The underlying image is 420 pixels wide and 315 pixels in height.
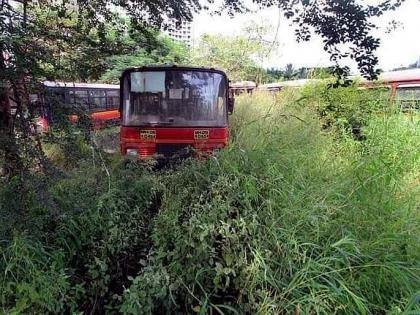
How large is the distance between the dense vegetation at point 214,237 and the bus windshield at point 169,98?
4.93 feet

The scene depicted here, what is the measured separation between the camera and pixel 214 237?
2.30 metres

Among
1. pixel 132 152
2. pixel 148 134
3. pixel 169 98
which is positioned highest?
pixel 169 98

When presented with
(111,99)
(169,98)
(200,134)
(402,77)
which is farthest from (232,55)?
(200,134)

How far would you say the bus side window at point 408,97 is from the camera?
555 cm

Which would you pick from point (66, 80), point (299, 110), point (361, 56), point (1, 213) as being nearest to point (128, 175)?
point (66, 80)

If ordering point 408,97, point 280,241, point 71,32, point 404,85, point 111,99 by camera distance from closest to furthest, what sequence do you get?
point 280,241, point 71,32, point 408,97, point 404,85, point 111,99

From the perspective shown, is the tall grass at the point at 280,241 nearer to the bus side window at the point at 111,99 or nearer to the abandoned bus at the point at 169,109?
the abandoned bus at the point at 169,109

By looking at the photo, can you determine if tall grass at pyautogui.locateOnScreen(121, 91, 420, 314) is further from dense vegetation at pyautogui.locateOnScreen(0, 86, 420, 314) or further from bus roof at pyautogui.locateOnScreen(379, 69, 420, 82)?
bus roof at pyautogui.locateOnScreen(379, 69, 420, 82)

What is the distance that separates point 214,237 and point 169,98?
115 inches

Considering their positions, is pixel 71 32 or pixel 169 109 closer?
pixel 71 32

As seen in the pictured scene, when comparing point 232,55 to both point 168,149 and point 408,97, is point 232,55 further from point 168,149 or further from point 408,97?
point 168,149

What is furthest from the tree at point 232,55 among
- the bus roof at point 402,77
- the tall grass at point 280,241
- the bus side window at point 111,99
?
the tall grass at point 280,241

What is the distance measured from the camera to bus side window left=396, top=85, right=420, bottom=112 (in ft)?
18.2

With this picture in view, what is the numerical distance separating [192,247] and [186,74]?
10.1 feet
